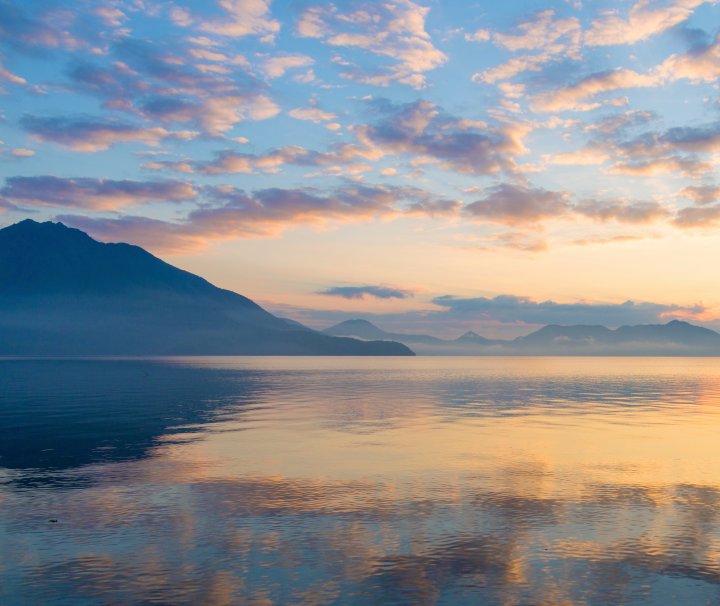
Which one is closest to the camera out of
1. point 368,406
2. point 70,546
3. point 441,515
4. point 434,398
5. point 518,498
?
point 70,546

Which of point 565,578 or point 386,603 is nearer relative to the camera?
point 386,603

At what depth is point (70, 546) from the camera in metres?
23.4

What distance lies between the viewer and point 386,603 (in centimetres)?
1827

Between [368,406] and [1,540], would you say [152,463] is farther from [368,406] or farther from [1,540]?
[368,406]

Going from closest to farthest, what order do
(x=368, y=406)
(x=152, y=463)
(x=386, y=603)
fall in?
(x=386, y=603) → (x=152, y=463) → (x=368, y=406)

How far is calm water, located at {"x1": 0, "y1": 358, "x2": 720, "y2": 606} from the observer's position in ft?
64.5

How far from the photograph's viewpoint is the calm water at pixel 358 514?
1966cm

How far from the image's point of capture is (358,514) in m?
28.0

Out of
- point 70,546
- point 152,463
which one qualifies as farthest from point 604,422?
point 70,546

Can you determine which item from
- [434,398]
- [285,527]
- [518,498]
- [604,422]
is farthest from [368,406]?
[285,527]

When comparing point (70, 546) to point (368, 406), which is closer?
point (70, 546)

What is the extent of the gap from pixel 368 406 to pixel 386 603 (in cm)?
6624

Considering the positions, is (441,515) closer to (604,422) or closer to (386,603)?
(386,603)

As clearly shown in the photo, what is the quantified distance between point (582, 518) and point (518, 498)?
431 centimetres
